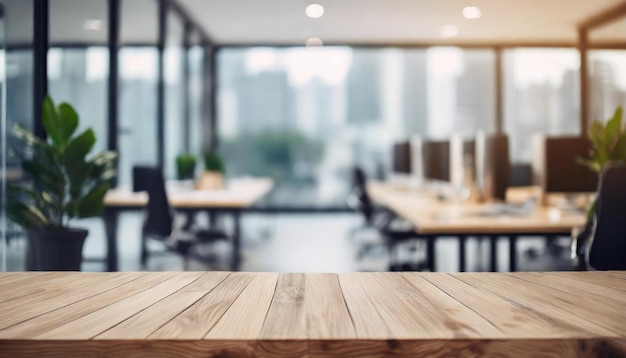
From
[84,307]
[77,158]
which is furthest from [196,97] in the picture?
[84,307]

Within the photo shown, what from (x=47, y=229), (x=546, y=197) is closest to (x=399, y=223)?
(x=546, y=197)

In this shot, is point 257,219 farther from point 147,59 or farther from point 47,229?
point 47,229

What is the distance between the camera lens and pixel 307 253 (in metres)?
7.21

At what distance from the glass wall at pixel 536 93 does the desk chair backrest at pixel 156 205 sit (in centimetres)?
759

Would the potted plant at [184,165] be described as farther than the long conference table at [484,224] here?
Yes

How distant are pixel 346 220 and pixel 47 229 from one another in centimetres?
738

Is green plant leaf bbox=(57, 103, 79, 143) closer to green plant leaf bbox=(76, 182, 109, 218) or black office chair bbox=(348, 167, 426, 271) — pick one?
green plant leaf bbox=(76, 182, 109, 218)

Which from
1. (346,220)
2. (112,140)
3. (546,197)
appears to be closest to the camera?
(546,197)

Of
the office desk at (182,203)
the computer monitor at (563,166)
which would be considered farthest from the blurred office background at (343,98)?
the computer monitor at (563,166)

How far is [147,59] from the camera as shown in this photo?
7.11m

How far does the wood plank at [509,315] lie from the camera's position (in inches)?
35.5

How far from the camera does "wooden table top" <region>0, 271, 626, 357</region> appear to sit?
2.83ft

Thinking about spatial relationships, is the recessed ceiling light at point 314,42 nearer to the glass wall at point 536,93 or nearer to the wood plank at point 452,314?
the glass wall at point 536,93

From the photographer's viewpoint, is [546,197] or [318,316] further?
[546,197]
